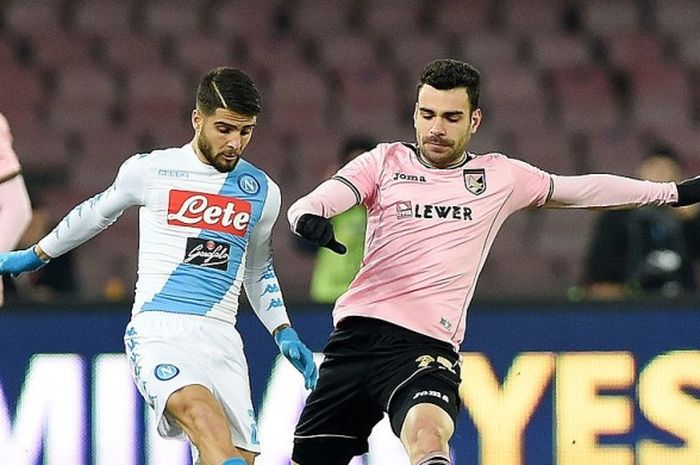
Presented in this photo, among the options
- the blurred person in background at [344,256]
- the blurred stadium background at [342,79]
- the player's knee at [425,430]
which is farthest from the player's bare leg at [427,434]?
the blurred stadium background at [342,79]

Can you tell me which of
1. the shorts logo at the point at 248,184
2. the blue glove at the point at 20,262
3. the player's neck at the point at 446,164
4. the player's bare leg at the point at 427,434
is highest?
the player's neck at the point at 446,164

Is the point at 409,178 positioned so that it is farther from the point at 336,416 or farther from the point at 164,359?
the point at 164,359

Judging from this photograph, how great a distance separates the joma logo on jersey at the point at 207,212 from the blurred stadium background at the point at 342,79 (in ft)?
16.1

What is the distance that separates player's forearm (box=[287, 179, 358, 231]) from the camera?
5504 millimetres

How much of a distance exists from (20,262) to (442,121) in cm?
155

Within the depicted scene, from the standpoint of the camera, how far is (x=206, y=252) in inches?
227

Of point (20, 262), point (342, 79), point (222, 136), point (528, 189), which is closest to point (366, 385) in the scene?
point (528, 189)

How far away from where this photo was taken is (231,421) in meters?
5.74

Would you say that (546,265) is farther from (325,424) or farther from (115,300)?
(325,424)

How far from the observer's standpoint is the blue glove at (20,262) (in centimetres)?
601

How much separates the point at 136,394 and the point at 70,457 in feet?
1.30

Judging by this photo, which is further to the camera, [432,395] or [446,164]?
[446,164]

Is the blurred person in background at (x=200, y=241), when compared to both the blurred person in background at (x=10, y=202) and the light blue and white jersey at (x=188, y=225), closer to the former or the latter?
the light blue and white jersey at (x=188, y=225)

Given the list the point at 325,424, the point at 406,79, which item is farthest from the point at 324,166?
the point at 325,424
